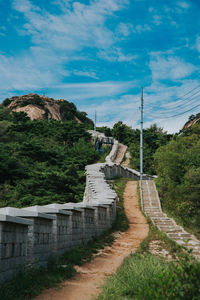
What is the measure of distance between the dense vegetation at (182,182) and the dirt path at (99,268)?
2.20 meters

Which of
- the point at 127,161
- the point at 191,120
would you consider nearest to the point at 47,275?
the point at 127,161

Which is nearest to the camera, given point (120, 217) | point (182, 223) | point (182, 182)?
point (182, 223)

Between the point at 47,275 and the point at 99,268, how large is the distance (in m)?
1.95

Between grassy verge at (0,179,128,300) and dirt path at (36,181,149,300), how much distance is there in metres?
0.16

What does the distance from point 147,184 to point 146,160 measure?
15.3 metres

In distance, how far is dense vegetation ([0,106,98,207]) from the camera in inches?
776

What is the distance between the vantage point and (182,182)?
68.3ft

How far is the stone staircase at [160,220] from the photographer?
37.7 ft

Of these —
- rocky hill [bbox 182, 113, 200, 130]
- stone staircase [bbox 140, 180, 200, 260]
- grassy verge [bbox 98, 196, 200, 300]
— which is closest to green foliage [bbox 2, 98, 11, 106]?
rocky hill [bbox 182, 113, 200, 130]

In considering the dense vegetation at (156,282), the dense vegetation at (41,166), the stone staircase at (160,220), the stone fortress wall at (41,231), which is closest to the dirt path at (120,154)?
the dense vegetation at (41,166)

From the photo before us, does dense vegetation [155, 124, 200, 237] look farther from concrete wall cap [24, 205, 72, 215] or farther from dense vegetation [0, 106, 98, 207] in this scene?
concrete wall cap [24, 205, 72, 215]

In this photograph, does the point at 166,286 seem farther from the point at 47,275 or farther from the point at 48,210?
the point at 48,210

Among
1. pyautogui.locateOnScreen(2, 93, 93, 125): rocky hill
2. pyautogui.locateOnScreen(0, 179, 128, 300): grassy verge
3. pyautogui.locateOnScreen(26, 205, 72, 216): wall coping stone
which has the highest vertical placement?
pyautogui.locateOnScreen(2, 93, 93, 125): rocky hill

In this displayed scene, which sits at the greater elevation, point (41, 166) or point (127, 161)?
point (127, 161)
